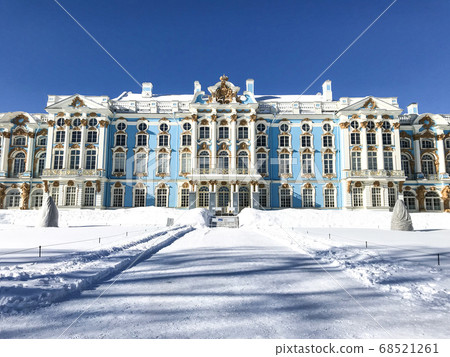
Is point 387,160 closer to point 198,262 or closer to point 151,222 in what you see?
point 151,222

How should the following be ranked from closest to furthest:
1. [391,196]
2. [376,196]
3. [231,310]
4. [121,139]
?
[231,310] < [376,196] < [391,196] < [121,139]

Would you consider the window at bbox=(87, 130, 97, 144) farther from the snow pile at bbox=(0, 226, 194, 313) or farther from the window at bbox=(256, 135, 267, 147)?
the snow pile at bbox=(0, 226, 194, 313)

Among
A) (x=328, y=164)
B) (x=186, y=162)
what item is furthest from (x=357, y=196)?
(x=186, y=162)

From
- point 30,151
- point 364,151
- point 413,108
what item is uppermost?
point 413,108

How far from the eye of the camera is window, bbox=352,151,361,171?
101 ft

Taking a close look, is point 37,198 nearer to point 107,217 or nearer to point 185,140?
point 107,217

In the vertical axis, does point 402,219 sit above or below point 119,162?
below

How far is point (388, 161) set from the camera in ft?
102

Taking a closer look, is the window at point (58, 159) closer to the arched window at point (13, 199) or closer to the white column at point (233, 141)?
the arched window at point (13, 199)

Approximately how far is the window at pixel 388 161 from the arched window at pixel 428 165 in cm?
492

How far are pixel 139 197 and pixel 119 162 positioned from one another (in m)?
4.91

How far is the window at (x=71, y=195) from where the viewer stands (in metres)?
29.7

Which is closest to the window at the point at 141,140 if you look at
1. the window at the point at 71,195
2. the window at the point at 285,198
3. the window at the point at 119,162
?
the window at the point at 119,162

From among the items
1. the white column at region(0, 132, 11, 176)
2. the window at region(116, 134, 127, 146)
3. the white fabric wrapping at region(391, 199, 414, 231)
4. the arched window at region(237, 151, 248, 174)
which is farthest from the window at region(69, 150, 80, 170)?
the white fabric wrapping at region(391, 199, 414, 231)
